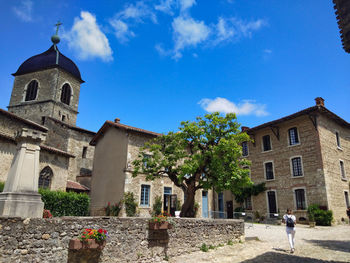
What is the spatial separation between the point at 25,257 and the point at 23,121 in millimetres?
18770

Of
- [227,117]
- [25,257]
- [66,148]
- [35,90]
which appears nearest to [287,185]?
[227,117]

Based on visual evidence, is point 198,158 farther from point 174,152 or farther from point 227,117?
point 227,117

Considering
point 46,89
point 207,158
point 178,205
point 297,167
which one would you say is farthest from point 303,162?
point 46,89

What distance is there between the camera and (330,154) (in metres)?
21.3

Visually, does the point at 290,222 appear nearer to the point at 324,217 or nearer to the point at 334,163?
the point at 324,217

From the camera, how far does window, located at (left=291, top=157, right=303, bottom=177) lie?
70.7 ft

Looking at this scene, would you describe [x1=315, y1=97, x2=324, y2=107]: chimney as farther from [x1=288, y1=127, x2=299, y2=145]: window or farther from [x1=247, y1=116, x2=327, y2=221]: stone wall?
[x1=288, y1=127, x2=299, y2=145]: window

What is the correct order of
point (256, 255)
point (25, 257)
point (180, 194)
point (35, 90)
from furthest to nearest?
point (35, 90), point (180, 194), point (256, 255), point (25, 257)

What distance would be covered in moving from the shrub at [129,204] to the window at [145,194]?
994 millimetres

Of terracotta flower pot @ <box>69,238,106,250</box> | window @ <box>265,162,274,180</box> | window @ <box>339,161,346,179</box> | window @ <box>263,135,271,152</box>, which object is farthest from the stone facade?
window @ <box>339,161,346,179</box>

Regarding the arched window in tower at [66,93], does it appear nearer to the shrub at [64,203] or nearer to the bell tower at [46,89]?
the bell tower at [46,89]

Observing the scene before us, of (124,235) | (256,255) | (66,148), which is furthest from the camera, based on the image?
(66,148)

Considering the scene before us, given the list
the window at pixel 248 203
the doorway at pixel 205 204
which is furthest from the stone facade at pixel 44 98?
the window at pixel 248 203

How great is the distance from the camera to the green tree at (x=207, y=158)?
12.4m
